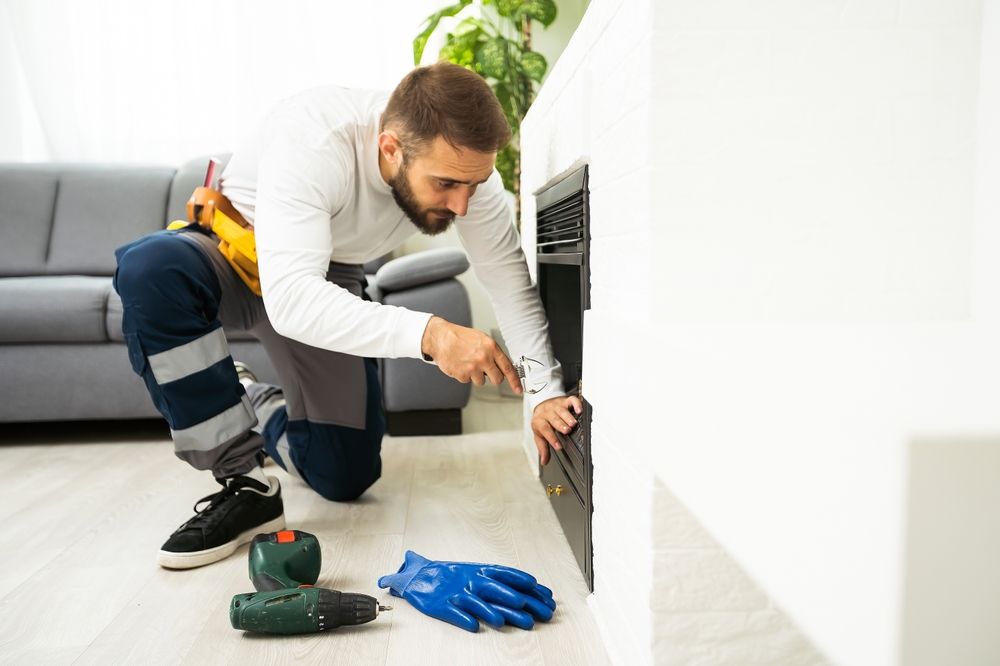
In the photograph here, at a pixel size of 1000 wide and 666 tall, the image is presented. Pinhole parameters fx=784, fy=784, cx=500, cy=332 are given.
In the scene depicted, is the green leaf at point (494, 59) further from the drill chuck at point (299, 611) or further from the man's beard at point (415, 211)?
the drill chuck at point (299, 611)

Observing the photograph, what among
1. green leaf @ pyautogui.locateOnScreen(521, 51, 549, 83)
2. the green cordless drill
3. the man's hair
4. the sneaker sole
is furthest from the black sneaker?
green leaf @ pyautogui.locateOnScreen(521, 51, 549, 83)

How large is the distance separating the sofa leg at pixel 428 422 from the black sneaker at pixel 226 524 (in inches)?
39.8

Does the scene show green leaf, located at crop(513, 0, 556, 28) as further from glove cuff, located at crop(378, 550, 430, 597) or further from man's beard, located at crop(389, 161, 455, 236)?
glove cuff, located at crop(378, 550, 430, 597)

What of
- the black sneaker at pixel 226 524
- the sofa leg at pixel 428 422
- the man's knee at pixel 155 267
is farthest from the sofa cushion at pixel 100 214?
the black sneaker at pixel 226 524

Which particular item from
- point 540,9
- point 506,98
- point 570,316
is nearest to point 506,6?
point 540,9

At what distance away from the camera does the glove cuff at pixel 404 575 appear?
4.57 ft

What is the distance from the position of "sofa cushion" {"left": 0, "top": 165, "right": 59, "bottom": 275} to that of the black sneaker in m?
2.09

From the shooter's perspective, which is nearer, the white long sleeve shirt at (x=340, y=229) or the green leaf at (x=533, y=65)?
the white long sleeve shirt at (x=340, y=229)

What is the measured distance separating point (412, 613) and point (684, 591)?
55 cm

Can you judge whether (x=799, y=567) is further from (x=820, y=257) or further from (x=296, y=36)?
(x=296, y=36)

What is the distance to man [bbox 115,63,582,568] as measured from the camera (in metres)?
1.49

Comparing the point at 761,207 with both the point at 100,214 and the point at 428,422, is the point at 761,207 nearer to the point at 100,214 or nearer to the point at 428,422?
the point at 428,422

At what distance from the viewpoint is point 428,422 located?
2818 millimetres

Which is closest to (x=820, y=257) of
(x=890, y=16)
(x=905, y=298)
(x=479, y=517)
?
(x=905, y=298)
